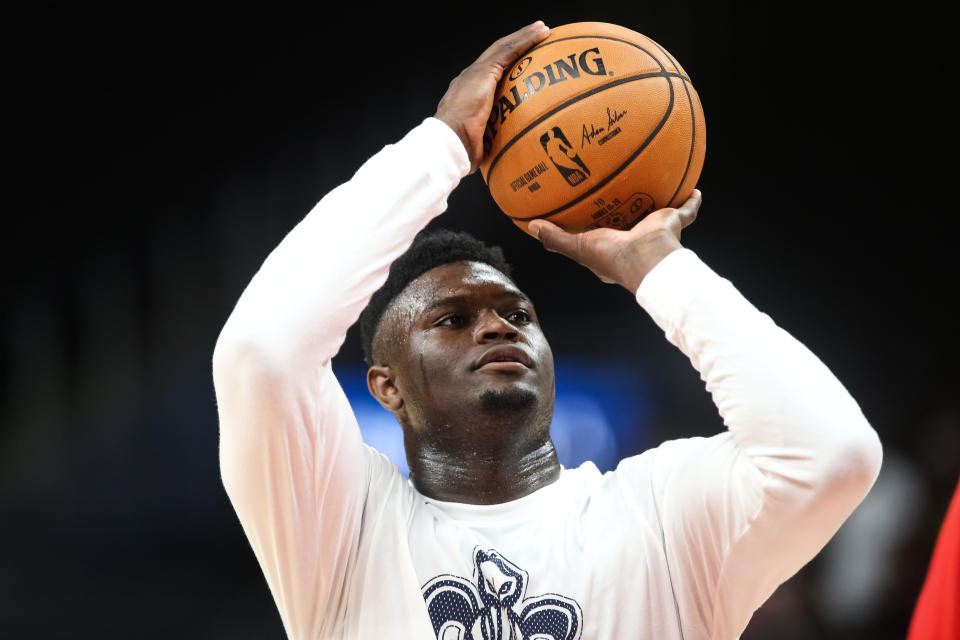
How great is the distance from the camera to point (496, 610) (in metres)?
2.05

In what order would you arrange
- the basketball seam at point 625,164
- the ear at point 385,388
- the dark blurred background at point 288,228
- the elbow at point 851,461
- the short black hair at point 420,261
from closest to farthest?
the elbow at point 851,461
the basketball seam at point 625,164
the ear at point 385,388
the short black hair at point 420,261
the dark blurred background at point 288,228

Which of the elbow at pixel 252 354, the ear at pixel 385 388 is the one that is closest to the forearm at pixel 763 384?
the elbow at pixel 252 354

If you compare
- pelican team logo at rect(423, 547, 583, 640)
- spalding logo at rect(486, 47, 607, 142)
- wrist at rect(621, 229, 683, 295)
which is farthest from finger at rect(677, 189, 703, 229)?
pelican team logo at rect(423, 547, 583, 640)

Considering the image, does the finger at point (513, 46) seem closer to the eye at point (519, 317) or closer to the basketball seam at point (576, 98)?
the basketball seam at point (576, 98)

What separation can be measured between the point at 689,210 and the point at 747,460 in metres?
0.64

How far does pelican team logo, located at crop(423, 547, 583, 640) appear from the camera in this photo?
2.02 m

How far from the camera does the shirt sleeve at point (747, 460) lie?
1792 millimetres

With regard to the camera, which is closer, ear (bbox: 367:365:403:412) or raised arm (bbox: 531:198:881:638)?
raised arm (bbox: 531:198:881:638)

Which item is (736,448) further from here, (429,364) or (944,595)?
(429,364)

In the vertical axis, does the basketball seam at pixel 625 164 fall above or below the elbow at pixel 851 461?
above

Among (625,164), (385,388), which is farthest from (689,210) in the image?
(385,388)

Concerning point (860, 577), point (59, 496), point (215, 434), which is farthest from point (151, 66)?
point (860, 577)

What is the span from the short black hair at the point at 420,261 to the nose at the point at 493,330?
33 centimetres

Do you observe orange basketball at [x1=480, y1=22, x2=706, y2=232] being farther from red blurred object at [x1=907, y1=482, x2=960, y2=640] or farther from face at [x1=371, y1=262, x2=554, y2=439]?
red blurred object at [x1=907, y1=482, x2=960, y2=640]
